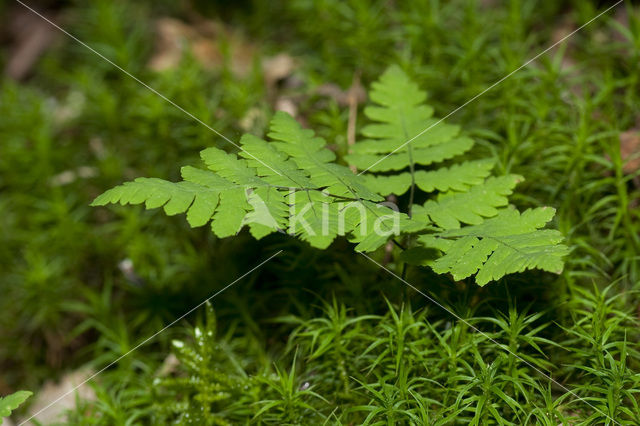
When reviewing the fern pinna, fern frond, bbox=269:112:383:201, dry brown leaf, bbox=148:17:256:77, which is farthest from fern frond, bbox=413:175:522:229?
dry brown leaf, bbox=148:17:256:77

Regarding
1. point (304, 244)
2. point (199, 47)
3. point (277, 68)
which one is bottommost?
point (304, 244)

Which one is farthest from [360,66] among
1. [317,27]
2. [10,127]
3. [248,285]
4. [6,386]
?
[6,386]

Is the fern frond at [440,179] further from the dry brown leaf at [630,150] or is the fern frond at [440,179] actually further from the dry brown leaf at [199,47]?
the dry brown leaf at [199,47]

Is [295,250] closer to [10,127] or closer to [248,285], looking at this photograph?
[248,285]

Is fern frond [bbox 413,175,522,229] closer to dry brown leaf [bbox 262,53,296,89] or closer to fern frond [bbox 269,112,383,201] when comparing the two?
fern frond [bbox 269,112,383,201]

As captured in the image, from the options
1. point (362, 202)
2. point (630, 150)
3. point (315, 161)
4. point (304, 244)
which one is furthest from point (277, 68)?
point (630, 150)

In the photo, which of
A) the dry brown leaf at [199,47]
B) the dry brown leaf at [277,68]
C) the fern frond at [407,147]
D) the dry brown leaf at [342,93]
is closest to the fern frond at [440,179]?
the fern frond at [407,147]

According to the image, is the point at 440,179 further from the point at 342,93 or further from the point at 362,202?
the point at 342,93
